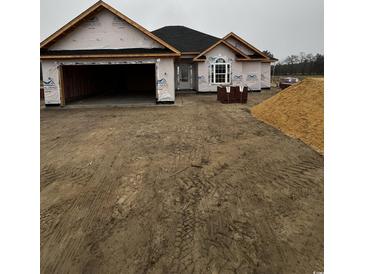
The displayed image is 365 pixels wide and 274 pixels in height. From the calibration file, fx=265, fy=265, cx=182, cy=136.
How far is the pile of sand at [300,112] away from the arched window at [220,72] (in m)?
11.5

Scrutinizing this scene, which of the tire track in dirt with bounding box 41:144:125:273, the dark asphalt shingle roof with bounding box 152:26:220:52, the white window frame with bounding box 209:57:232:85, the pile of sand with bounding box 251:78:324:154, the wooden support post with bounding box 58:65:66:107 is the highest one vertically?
the dark asphalt shingle roof with bounding box 152:26:220:52

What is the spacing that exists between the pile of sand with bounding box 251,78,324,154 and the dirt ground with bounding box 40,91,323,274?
0.65 metres

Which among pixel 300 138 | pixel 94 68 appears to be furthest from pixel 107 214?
pixel 94 68

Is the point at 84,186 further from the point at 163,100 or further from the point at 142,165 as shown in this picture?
the point at 163,100

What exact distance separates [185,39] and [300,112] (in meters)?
21.4

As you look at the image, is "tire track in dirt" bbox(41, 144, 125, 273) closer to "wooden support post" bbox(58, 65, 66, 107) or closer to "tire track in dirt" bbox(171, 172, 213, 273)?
"tire track in dirt" bbox(171, 172, 213, 273)

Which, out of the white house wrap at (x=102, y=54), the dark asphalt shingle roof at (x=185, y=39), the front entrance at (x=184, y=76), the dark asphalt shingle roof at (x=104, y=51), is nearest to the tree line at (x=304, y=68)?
the dark asphalt shingle roof at (x=185, y=39)

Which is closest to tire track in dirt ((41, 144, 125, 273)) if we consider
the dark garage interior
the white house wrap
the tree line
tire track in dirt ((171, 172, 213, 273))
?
tire track in dirt ((171, 172, 213, 273))

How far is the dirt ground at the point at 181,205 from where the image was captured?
136 inches

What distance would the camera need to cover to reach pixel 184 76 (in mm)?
27750

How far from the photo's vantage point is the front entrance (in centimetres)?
2727

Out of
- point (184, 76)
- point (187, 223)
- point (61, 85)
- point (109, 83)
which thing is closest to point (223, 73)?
point (184, 76)

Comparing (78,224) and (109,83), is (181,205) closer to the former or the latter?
(78,224)

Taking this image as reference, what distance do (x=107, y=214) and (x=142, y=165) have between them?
91.3 inches
